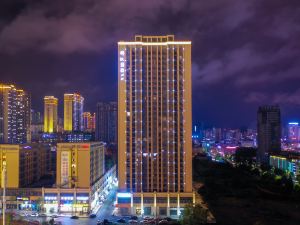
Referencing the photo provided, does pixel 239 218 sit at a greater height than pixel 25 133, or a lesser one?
lesser

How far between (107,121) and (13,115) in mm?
16560

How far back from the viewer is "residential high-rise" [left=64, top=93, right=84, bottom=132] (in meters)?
68.6

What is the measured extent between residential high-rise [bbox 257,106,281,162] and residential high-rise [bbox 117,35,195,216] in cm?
3257

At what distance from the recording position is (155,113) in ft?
73.6

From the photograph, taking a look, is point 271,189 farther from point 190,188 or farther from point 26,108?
point 26,108

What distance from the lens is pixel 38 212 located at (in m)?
21.6

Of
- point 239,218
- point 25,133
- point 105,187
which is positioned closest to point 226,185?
point 105,187

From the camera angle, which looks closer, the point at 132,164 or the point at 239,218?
the point at 239,218

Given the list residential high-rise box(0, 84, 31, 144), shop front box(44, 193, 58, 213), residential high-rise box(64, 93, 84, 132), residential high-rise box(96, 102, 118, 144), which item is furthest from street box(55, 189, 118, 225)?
residential high-rise box(64, 93, 84, 132)

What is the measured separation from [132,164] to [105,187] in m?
7.60

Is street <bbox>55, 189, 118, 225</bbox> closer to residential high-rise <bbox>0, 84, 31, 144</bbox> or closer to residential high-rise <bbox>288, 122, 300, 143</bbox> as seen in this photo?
residential high-rise <bbox>0, 84, 31, 144</bbox>

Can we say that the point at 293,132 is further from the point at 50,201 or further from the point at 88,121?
the point at 50,201

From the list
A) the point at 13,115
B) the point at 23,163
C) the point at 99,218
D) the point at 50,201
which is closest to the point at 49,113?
the point at 13,115

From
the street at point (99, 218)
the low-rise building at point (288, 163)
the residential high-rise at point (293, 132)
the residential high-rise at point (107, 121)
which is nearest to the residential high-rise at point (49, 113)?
the residential high-rise at point (107, 121)
